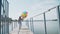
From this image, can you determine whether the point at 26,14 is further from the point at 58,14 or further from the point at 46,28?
the point at 58,14

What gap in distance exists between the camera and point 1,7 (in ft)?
21.4

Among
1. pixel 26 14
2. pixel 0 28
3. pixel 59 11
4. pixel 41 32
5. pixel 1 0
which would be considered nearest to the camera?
pixel 59 11

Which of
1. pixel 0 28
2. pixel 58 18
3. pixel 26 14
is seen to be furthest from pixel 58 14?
pixel 26 14

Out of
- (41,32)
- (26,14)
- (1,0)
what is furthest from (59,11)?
(26,14)

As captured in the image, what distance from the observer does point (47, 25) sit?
295 centimetres

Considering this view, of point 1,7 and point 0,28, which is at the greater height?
point 1,7

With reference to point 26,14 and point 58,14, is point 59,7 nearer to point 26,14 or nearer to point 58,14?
point 58,14

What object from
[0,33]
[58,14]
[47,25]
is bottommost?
[0,33]

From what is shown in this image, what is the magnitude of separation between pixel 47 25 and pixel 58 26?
965mm

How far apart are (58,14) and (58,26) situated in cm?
18

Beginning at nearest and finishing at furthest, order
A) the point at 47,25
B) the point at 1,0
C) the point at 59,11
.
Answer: the point at 59,11, the point at 47,25, the point at 1,0

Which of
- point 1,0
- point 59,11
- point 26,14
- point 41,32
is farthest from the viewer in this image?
point 26,14

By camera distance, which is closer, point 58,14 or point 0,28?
point 58,14

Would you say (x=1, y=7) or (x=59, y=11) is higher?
(x=1, y=7)
